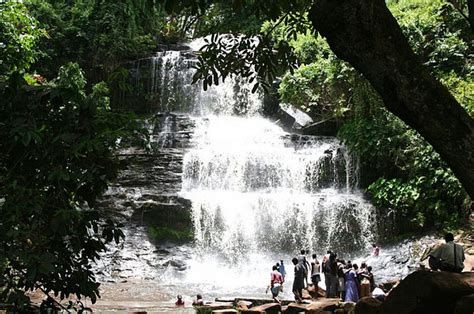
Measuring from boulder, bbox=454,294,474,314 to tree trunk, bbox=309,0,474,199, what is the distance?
91.1 inches

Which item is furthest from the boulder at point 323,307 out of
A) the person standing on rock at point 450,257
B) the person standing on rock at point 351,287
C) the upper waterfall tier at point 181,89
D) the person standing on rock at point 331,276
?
the upper waterfall tier at point 181,89

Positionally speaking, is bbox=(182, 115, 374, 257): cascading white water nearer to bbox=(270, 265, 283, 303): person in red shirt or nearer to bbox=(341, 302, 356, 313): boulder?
bbox=(270, 265, 283, 303): person in red shirt

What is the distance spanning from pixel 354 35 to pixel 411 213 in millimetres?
13878

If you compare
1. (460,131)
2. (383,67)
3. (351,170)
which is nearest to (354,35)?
(383,67)

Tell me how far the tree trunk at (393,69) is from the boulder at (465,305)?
2.31 metres

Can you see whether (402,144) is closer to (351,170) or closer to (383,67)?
(351,170)

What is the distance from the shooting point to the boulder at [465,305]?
4.61 m

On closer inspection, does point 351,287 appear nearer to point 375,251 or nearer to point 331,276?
point 331,276

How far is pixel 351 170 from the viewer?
18.6m

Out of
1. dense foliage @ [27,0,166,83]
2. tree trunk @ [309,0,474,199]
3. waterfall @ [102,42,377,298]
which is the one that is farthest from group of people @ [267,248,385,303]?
dense foliage @ [27,0,166,83]

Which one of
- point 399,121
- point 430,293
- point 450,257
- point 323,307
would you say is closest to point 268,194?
point 399,121

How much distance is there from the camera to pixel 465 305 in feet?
15.2

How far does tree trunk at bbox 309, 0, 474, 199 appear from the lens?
284 centimetres

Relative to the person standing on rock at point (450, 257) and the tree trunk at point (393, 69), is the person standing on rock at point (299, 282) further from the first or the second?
the tree trunk at point (393, 69)
